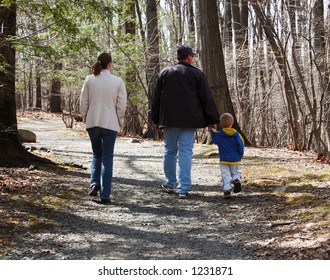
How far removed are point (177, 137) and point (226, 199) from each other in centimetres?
104

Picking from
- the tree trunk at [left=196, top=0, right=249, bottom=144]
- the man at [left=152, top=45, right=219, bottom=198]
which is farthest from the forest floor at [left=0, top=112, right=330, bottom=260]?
the tree trunk at [left=196, top=0, right=249, bottom=144]

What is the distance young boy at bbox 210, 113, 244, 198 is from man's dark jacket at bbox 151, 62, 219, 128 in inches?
6.6

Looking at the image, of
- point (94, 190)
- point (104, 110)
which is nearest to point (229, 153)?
point (104, 110)

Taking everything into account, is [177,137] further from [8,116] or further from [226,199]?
[8,116]

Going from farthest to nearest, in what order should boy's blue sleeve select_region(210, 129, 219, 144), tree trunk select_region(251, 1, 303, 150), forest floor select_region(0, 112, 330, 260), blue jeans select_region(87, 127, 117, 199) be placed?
tree trunk select_region(251, 1, 303, 150) → boy's blue sleeve select_region(210, 129, 219, 144) → blue jeans select_region(87, 127, 117, 199) → forest floor select_region(0, 112, 330, 260)

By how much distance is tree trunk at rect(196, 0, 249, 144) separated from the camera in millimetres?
11977

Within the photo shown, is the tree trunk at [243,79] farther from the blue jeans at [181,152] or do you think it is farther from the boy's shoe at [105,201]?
the boy's shoe at [105,201]

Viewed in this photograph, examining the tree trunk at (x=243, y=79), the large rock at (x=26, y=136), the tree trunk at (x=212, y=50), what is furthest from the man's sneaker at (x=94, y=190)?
the tree trunk at (x=243, y=79)

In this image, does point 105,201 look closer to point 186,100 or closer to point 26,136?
point 186,100

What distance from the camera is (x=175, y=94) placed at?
6707 millimetres

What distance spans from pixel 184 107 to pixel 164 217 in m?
1.59

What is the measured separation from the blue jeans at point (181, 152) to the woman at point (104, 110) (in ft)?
2.54

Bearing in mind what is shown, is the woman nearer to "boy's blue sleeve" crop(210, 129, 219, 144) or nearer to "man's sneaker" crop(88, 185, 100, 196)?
"man's sneaker" crop(88, 185, 100, 196)

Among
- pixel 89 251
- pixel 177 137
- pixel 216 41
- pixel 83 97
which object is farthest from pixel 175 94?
pixel 216 41
